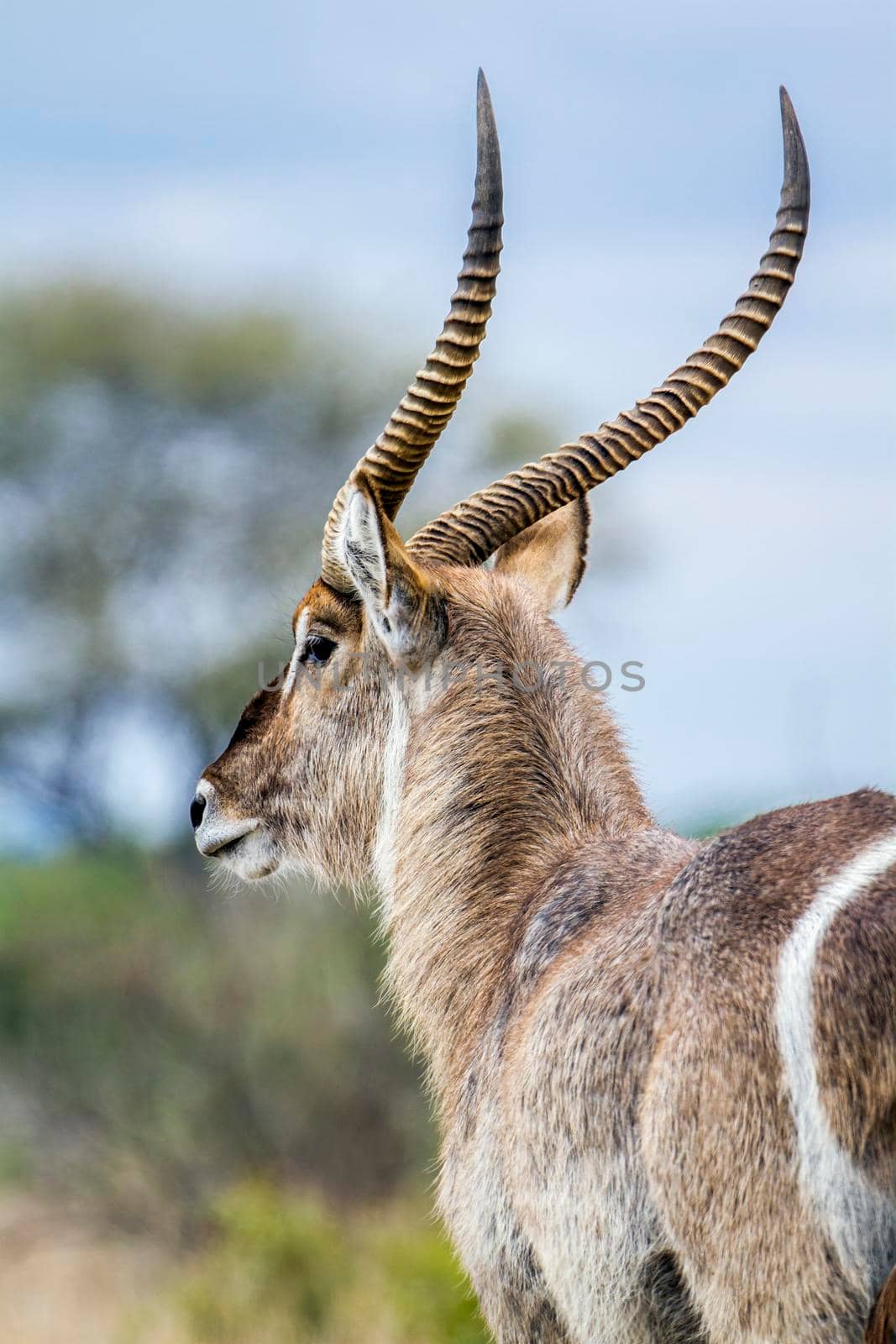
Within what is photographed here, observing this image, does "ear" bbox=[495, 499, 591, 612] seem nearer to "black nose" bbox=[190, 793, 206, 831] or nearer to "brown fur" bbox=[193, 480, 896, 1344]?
"brown fur" bbox=[193, 480, 896, 1344]

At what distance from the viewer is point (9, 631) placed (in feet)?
77.8

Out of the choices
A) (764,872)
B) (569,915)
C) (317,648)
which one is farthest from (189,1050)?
(764,872)

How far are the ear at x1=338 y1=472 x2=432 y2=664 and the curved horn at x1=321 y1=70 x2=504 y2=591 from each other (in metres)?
0.13

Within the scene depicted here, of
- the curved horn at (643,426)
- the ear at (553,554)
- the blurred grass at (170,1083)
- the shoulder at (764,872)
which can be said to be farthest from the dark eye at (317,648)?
the blurred grass at (170,1083)

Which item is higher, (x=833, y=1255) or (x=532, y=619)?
(x=532, y=619)

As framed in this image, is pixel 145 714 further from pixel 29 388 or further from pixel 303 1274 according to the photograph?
pixel 303 1274

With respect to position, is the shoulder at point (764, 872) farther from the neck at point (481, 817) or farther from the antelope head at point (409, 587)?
the antelope head at point (409, 587)

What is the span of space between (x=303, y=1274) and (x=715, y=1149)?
10845mm

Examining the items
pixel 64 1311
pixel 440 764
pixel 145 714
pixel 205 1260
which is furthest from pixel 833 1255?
pixel 145 714

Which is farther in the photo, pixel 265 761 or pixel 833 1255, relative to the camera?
pixel 265 761

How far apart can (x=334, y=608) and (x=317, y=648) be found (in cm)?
16

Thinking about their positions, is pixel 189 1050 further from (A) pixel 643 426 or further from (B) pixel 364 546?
(B) pixel 364 546

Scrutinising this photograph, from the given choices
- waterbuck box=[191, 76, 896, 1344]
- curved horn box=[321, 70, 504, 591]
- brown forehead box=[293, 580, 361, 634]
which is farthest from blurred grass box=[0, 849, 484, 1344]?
curved horn box=[321, 70, 504, 591]

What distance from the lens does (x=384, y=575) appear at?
17.5 ft
